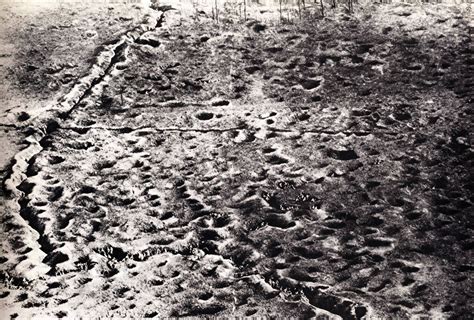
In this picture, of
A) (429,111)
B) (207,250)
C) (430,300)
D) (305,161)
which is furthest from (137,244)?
(429,111)

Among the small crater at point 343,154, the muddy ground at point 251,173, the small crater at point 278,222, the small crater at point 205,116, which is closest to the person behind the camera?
the muddy ground at point 251,173

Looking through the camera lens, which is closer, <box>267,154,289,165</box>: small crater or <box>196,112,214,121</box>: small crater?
A: <box>267,154,289,165</box>: small crater

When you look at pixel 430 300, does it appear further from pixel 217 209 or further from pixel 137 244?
pixel 137 244

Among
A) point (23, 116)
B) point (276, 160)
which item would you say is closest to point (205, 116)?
point (276, 160)

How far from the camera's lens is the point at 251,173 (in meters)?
1.84

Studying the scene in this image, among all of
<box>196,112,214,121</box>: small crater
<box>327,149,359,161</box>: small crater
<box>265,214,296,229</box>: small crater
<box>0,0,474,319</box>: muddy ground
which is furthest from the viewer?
<box>196,112,214,121</box>: small crater

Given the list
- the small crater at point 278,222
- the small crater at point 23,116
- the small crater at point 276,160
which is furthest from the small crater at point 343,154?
the small crater at point 23,116

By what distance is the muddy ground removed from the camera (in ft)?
4.97

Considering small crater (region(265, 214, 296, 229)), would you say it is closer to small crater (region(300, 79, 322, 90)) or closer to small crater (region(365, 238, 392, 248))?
small crater (region(365, 238, 392, 248))

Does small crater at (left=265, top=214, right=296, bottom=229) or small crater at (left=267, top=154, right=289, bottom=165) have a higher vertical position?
small crater at (left=267, top=154, right=289, bottom=165)

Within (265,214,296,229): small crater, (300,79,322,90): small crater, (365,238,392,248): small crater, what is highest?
(300,79,322,90): small crater

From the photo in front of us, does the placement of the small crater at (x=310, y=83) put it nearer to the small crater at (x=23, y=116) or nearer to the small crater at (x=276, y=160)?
the small crater at (x=276, y=160)

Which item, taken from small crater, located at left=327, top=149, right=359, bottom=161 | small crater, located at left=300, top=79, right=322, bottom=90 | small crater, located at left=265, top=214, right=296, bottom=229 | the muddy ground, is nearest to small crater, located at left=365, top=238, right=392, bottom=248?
the muddy ground

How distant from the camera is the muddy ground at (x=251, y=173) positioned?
Answer: 151 cm
